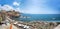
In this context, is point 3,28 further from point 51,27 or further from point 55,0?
point 55,0

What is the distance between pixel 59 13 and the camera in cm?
116

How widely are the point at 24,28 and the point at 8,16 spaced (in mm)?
226

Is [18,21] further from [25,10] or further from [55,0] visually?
[55,0]

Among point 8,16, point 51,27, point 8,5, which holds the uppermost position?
point 8,5

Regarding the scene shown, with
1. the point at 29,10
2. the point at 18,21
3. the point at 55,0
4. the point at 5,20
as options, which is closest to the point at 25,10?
the point at 29,10

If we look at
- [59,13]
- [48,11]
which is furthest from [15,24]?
[59,13]

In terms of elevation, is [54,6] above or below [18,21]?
above

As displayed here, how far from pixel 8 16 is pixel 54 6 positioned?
53 cm

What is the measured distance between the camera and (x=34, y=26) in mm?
1146

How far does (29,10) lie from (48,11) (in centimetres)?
22

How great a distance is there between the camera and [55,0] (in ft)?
3.84

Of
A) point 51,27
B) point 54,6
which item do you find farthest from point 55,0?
point 51,27

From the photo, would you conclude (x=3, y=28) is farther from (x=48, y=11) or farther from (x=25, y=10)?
(x=48, y=11)

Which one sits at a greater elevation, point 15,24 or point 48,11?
point 48,11
